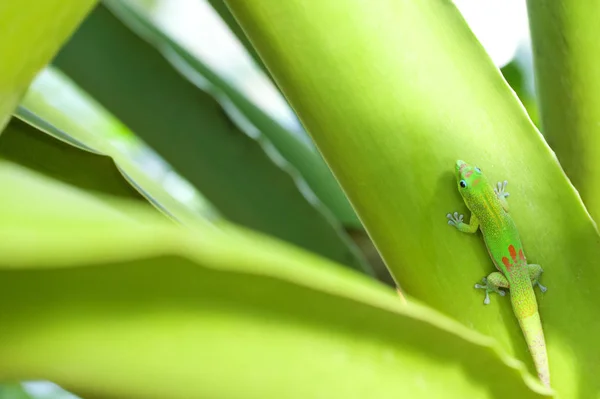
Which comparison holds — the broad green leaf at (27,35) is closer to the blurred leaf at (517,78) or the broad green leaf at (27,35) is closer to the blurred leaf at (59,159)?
the blurred leaf at (59,159)

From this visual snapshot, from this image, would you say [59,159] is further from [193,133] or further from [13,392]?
[13,392]

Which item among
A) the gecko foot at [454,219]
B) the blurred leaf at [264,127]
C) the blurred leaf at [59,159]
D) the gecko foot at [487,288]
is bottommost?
the gecko foot at [487,288]

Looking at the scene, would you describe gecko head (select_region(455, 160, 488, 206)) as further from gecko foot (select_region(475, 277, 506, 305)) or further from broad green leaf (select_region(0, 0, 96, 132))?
broad green leaf (select_region(0, 0, 96, 132))

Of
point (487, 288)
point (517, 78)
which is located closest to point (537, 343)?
point (487, 288)

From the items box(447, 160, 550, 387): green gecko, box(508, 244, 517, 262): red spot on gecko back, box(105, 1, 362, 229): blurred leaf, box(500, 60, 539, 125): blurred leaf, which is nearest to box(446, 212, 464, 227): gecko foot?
box(447, 160, 550, 387): green gecko

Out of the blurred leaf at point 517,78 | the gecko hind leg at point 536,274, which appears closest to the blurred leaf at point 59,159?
the gecko hind leg at point 536,274

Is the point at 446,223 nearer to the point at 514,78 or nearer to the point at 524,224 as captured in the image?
the point at 524,224
